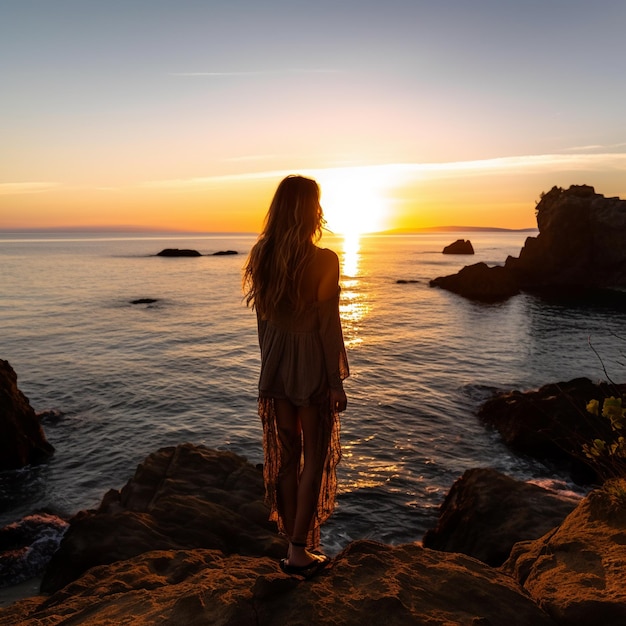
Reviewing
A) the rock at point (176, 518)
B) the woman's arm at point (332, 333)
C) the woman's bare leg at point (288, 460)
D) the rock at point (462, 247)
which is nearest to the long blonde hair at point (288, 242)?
the woman's arm at point (332, 333)

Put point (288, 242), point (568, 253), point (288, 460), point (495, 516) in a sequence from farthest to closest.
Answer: point (568, 253)
point (495, 516)
point (288, 460)
point (288, 242)

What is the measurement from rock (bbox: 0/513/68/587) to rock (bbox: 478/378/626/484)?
39.4 ft

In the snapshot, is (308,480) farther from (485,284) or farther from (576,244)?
(576,244)

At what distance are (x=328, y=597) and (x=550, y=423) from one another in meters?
12.4

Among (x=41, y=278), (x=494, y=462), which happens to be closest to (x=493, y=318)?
(x=494, y=462)

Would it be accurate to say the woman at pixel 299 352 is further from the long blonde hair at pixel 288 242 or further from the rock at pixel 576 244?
the rock at pixel 576 244

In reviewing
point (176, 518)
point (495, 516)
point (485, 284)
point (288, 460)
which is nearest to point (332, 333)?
point (288, 460)

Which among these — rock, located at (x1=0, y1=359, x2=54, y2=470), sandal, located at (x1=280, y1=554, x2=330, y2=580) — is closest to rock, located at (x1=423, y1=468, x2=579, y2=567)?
sandal, located at (x1=280, y1=554, x2=330, y2=580)

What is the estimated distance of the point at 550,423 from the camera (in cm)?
1359

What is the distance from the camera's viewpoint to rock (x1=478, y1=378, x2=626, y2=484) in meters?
12.5

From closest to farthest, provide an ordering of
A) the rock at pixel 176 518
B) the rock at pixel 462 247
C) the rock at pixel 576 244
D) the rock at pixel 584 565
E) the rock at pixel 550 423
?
the rock at pixel 584 565 → the rock at pixel 176 518 → the rock at pixel 550 423 → the rock at pixel 576 244 → the rock at pixel 462 247

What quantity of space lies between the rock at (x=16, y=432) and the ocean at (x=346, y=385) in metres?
0.39

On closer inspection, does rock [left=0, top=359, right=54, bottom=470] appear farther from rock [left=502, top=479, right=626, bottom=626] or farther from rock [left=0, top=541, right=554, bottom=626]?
rock [left=502, top=479, right=626, bottom=626]

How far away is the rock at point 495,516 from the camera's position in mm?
6855
